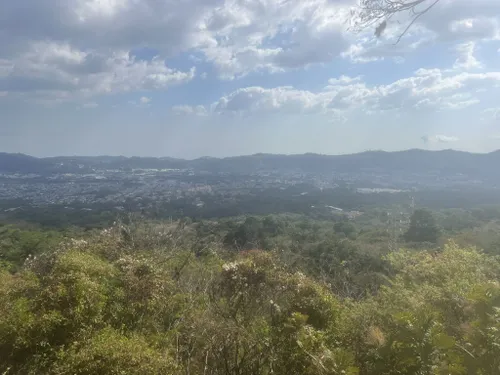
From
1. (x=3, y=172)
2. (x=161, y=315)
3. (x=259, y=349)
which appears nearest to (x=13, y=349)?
(x=161, y=315)

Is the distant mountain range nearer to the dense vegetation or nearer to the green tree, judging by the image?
the green tree

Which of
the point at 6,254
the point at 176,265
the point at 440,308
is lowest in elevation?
the point at 6,254

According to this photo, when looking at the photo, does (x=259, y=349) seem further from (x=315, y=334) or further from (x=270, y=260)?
(x=270, y=260)

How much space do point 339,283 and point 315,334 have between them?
10.1 meters

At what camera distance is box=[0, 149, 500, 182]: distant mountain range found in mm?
116688

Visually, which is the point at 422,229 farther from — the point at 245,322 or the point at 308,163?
the point at 308,163

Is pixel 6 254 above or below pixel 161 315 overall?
below

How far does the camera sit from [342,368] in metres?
4.53

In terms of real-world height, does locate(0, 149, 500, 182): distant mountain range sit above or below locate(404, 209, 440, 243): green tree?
above

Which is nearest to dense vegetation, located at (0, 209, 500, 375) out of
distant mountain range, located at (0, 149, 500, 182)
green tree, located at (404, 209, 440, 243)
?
green tree, located at (404, 209, 440, 243)

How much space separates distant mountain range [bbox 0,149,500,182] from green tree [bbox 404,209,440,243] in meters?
83.7

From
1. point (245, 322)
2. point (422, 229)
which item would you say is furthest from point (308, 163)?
point (245, 322)

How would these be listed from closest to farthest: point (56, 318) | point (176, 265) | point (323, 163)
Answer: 1. point (56, 318)
2. point (176, 265)
3. point (323, 163)

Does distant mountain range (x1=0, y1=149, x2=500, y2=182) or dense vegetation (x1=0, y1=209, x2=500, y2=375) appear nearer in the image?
dense vegetation (x1=0, y1=209, x2=500, y2=375)
